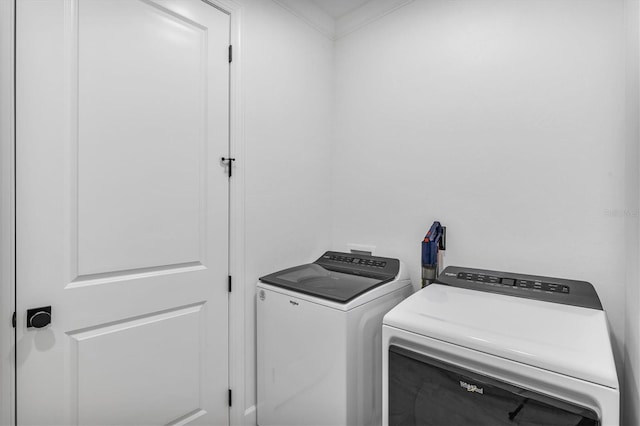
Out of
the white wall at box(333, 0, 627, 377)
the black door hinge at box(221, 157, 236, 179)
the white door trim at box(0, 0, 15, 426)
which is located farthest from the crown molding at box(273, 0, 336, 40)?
the white door trim at box(0, 0, 15, 426)

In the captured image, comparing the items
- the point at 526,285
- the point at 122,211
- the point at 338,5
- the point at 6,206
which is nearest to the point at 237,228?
the point at 122,211

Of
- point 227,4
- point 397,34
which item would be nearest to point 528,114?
point 397,34

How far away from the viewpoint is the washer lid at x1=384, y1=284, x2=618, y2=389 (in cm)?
85

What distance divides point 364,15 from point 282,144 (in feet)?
3.45

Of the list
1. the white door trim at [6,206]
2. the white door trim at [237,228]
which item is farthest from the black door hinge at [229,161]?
the white door trim at [6,206]

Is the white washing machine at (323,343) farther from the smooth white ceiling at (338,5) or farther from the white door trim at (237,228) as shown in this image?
the smooth white ceiling at (338,5)

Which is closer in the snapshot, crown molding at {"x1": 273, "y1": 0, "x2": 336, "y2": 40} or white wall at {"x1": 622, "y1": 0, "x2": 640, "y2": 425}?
white wall at {"x1": 622, "y1": 0, "x2": 640, "y2": 425}

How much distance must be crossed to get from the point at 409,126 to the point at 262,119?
2.89 ft

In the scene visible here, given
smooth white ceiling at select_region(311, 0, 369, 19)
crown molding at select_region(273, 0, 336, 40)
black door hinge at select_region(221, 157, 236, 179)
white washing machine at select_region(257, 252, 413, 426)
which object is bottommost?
white washing machine at select_region(257, 252, 413, 426)

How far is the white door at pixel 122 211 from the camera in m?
1.10

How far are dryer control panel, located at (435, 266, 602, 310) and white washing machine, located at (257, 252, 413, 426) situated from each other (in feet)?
1.06

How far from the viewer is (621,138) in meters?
1.29

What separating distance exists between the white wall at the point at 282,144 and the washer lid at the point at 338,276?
130 mm

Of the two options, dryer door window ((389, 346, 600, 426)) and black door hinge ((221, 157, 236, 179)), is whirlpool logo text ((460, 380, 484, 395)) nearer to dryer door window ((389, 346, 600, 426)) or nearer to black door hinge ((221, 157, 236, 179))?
dryer door window ((389, 346, 600, 426))
